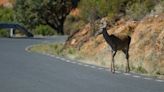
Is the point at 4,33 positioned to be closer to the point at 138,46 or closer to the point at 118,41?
the point at 138,46

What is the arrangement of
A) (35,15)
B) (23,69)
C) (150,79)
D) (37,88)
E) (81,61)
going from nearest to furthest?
1. (37,88)
2. (150,79)
3. (23,69)
4. (81,61)
5. (35,15)

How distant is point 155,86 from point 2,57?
41.3ft

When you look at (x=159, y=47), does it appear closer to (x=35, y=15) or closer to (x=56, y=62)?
(x=56, y=62)

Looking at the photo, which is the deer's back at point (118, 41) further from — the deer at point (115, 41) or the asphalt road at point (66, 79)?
the asphalt road at point (66, 79)

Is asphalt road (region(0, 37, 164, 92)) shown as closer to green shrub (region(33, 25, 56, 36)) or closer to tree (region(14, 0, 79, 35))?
green shrub (region(33, 25, 56, 36))

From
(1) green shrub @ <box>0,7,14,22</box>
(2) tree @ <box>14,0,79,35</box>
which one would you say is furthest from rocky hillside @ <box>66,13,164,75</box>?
(1) green shrub @ <box>0,7,14,22</box>

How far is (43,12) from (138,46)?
5227cm

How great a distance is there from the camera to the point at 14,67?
22469 millimetres

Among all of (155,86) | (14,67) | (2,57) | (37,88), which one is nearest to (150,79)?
(155,86)

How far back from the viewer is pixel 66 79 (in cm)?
1816

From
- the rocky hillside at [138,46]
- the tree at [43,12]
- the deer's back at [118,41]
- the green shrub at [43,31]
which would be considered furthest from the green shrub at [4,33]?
the deer's back at [118,41]

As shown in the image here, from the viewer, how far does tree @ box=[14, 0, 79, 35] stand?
74688 mm

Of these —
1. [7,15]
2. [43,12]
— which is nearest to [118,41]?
[43,12]

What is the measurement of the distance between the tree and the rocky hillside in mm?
44361
